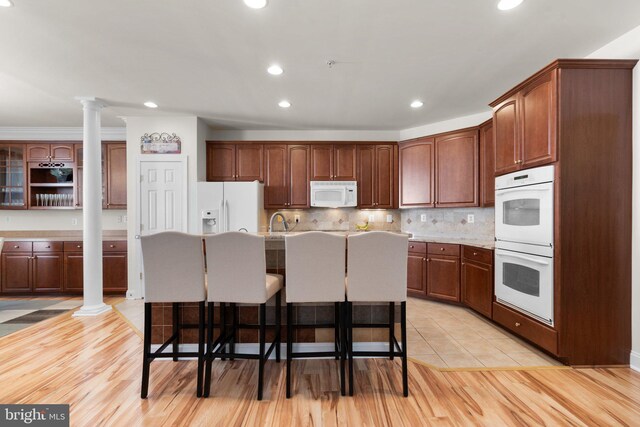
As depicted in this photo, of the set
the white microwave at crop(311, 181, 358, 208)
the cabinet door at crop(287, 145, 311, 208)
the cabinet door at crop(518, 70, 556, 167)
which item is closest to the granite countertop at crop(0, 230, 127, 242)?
the cabinet door at crop(287, 145, 311, 208)

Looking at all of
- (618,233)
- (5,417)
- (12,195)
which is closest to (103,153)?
(12,195)

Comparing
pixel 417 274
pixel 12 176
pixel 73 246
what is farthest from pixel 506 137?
pixel 12 176

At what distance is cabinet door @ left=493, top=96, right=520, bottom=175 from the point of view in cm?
277

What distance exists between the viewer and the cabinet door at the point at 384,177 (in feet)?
15.6

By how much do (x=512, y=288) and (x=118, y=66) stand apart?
412 centimetres

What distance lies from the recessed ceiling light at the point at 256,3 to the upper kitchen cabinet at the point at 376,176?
297 cm

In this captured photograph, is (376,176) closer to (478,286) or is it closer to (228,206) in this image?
(478,286)

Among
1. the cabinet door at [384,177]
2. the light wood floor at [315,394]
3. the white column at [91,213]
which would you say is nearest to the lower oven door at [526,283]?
the light wood floor at [315,394]

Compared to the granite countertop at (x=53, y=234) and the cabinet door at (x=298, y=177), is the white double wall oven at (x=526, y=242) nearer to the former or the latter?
the cabinet door at (x=298, y=177)

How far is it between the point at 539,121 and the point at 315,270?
2163mm

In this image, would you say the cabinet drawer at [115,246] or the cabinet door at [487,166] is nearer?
the cabinet door at [487,166]

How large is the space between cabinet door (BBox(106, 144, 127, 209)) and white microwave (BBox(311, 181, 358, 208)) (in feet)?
9.49

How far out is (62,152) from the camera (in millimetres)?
4816

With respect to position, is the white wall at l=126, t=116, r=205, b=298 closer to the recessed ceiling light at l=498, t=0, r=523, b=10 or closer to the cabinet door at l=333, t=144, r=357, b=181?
the cabinet door at l=333, t=144, r=357, b=181
